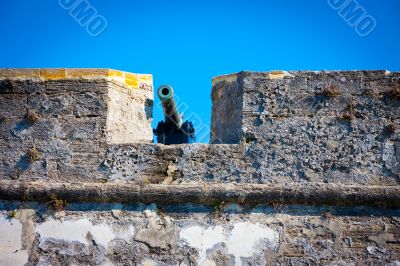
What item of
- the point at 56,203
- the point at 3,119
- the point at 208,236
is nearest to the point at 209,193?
the point at 208,236

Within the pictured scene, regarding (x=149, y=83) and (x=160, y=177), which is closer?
(x=160, y=177)

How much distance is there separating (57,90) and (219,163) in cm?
162

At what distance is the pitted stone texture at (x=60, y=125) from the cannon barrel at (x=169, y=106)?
0.35 m

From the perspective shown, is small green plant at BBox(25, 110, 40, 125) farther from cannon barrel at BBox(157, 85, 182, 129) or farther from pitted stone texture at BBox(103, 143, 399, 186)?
cannon barrel at BBox(157, 85, 182, 129)

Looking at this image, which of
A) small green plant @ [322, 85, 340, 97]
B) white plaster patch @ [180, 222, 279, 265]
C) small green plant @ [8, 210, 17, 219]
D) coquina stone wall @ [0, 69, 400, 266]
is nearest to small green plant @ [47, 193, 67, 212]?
coquina stone wall @ [0, 69, 400, 266]

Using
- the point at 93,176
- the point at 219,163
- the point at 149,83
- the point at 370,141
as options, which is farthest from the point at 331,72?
the point at 93,176

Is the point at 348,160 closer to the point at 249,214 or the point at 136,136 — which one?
the point at 249,214

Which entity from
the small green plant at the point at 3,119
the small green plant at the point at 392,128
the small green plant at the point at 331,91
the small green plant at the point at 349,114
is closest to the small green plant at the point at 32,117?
the small green plant at the point at 3,119

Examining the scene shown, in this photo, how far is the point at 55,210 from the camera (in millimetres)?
5086

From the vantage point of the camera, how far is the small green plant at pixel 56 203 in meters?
5.07

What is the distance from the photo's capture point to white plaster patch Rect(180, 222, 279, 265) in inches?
189

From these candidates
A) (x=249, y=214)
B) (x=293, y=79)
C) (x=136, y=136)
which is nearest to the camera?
(x=249, y=214)

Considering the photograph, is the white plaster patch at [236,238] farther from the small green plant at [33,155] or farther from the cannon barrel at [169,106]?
the small green plant at [33,155]

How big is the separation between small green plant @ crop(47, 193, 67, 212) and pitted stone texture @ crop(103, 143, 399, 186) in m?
0.45
